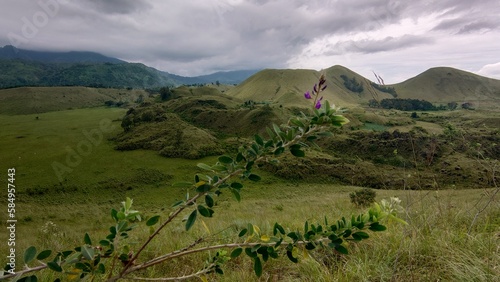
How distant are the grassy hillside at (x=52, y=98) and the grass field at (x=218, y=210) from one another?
35.9 meters

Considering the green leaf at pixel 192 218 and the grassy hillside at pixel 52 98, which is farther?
the grassy hillside at pixel 52 98

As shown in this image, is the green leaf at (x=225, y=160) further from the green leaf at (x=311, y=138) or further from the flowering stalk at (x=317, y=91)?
the flowering stalk at (x=317, y=91)

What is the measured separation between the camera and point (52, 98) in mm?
151125

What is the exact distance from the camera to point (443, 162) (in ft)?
181

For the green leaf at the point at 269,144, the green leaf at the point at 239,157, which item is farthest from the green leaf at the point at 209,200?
the green leaf at the point at 269,144

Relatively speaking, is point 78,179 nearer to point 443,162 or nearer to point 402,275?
point 402,275

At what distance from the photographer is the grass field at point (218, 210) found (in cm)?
280

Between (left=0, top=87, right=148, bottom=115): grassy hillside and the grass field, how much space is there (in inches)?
1413

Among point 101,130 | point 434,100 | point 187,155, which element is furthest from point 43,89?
point 434,100

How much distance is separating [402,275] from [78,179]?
58.2 meters

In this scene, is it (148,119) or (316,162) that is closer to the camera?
(316,162)

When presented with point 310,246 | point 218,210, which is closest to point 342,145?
point 218,210

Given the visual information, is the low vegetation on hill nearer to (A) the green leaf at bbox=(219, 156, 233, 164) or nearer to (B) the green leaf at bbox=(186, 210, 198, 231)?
(A) the green leaf at bbox=(219, 156, 233, 164)

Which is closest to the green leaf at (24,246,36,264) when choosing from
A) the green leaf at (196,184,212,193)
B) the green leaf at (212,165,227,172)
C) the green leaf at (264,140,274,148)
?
the green leaf at (196,184,212,193)
